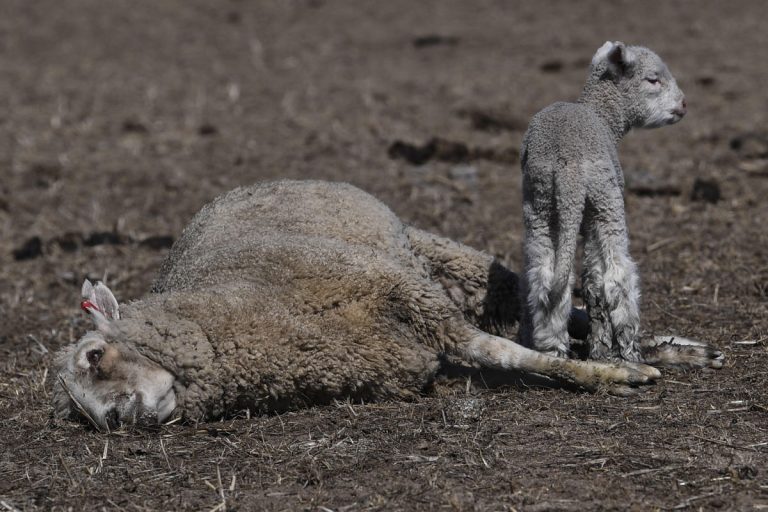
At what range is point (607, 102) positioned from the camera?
5.26 meters

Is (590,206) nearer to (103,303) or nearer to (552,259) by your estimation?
(552,259)

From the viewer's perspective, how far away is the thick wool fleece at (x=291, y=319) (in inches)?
192

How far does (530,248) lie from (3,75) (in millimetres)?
13016

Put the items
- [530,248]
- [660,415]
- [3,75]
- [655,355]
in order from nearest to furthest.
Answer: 1. [660,415]
2. [530,248]
3. [655,355]
4. [3,75]

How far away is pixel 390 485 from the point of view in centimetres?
421

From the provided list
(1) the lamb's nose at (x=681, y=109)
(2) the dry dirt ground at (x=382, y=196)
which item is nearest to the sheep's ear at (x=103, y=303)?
(2) the dry dirt ground at (x=382, y=196)

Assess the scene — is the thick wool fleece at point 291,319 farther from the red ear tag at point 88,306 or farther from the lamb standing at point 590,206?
the lamb standing at point 590,206

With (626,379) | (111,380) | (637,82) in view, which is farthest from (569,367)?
(111,380)

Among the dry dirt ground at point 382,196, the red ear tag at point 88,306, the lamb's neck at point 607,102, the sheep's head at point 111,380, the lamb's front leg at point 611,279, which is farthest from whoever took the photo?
the lamb's neck at point 607,102

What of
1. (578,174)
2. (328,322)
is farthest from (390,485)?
(578,174)

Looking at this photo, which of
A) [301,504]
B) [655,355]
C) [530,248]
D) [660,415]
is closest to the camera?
[301,504]

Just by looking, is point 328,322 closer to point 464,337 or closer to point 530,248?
point 464,337

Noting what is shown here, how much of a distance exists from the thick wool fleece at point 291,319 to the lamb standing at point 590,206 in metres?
0.55

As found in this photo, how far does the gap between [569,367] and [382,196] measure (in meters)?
5.14
